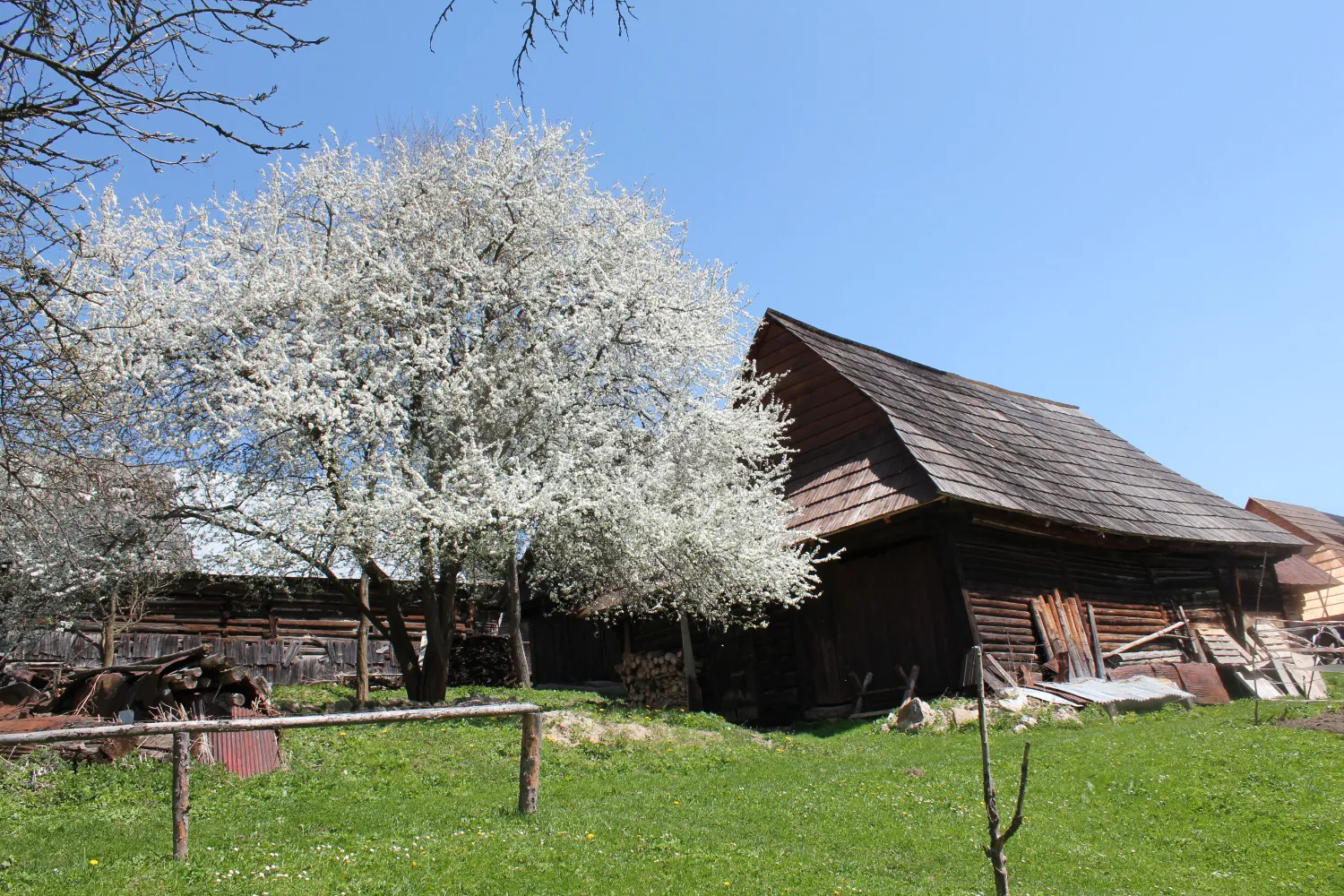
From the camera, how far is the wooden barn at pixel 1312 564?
1100 inches

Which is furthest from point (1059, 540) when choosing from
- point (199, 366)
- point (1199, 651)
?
point (199, 366)

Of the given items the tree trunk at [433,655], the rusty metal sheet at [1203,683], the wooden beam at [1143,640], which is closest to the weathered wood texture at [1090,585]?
the wooden beam at [1143,640]

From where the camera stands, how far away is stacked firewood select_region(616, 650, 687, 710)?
54.6ft

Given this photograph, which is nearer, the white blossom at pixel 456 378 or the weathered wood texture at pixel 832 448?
the white blossom at pixel 456 378

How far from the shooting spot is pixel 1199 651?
17.2 m

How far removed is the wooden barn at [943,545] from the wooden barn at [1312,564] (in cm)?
875

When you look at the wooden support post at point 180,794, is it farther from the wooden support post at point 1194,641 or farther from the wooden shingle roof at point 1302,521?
the wooden shingle roof at point 1302,521

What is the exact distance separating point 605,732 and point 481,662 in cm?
1262

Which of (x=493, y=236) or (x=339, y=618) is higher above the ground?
(x=493, y=236)

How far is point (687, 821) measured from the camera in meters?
7.06

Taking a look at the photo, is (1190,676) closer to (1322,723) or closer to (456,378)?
(1322,723)

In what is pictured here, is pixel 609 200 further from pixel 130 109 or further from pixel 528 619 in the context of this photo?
pixel 528 619

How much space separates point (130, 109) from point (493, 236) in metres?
10.7

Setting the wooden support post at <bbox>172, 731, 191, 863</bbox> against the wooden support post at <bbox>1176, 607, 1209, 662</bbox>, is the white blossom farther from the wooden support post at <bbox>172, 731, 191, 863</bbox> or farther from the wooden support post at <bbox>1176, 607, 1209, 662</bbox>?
the wooden support post at <bbox>1176, 607, 1209, 662</bbox>
